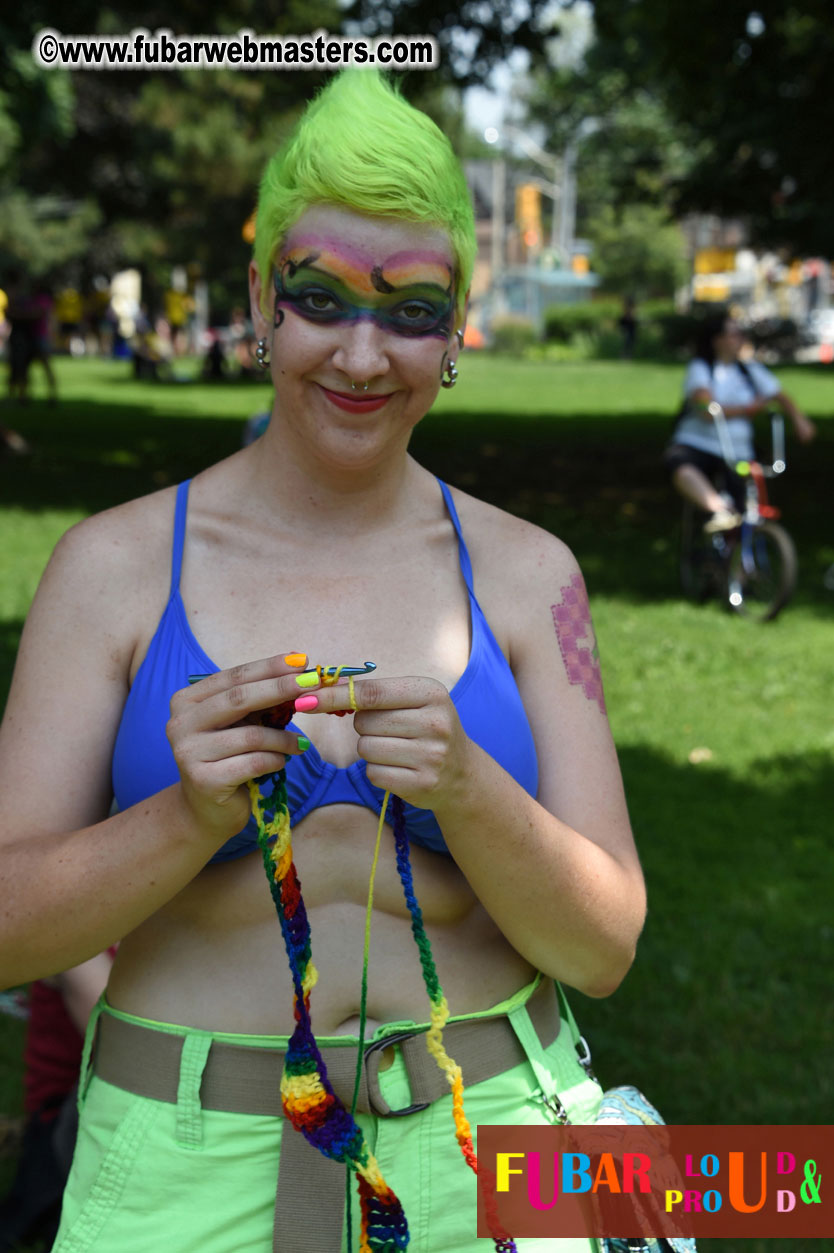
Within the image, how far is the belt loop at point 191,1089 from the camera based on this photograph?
5.99ft

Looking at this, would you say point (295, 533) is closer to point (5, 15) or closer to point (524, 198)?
point (5, 15)

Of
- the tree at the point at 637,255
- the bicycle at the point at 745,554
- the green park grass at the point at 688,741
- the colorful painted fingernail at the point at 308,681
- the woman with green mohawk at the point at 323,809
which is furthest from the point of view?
the tree at the point at 637,255

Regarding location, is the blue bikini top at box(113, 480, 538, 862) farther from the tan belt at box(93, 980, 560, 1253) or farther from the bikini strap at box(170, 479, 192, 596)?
the tan belt at box(93, 980, 560, 1253)

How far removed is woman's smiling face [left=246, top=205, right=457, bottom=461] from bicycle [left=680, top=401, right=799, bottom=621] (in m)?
7.33

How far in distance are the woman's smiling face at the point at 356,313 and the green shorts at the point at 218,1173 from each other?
887 millimetres

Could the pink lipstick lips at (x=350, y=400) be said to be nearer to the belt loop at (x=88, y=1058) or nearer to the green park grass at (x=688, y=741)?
the green park grass at (x=688, y=741)

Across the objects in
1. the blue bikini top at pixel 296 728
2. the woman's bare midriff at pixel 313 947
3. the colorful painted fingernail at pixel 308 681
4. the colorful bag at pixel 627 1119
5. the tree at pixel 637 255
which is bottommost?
the colorful bag at pixel 627 1119

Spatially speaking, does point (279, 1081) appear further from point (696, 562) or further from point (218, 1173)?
point (696, 562)

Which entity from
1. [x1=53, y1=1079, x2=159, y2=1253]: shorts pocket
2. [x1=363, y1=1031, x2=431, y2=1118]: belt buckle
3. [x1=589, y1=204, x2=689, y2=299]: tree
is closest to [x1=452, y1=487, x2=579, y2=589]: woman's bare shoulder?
[x1=363, y1=1031, x2=431, y2=1118]: belt buckle

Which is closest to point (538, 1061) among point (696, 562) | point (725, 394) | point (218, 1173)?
point (218, 1173)

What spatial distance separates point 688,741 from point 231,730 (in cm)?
564

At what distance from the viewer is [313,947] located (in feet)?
6.23

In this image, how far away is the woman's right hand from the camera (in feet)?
5.24

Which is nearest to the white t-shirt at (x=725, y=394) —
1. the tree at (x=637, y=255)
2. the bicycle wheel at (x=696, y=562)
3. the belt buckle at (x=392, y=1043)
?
the bicycle wheel at (x=696, y=562)
